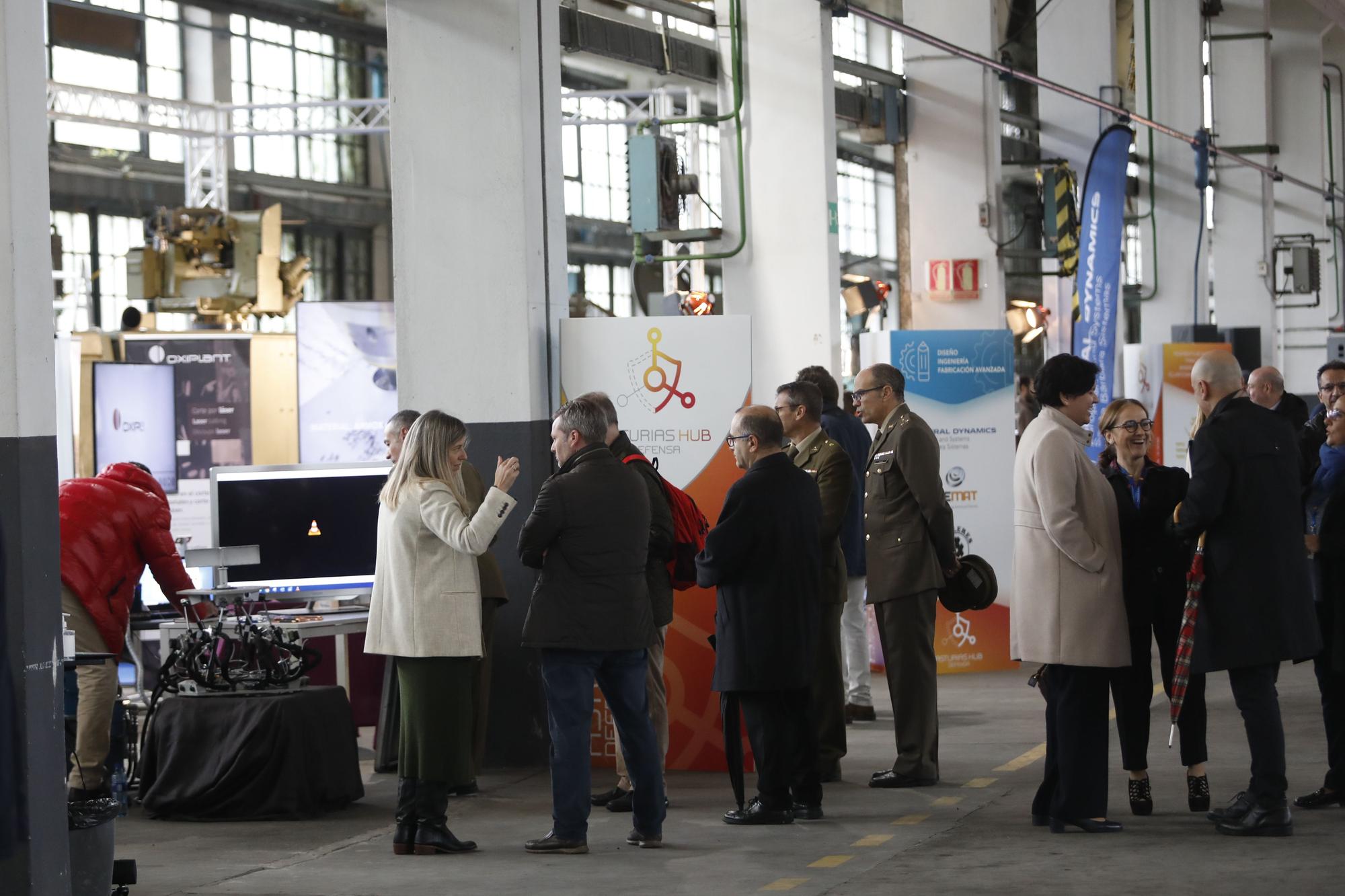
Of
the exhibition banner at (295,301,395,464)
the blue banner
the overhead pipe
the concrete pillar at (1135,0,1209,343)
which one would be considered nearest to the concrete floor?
the exhibition banner at (295,301,395,464)

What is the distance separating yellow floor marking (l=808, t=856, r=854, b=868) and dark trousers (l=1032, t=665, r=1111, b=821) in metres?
0.79

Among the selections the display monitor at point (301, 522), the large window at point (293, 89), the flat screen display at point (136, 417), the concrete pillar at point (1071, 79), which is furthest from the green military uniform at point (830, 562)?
the large window at point (293, 89)

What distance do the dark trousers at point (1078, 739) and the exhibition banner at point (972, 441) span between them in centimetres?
466

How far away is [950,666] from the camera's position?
10852 mm

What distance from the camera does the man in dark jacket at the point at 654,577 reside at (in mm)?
6418

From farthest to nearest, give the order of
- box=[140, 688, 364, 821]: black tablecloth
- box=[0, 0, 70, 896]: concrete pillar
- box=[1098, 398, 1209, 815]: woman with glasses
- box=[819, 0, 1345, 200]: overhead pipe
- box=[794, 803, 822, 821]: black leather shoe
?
box=[819, 0, 1345, 200]: overhead pipe < box=[140, 688, 364, 821]: black tablecloth < box=[794, 803, 822, 821]: black leather shoe < box=[1098, 398, 1209, 815]: woman with glasses < box=[0, 0, 70, 896]: concrete pillar

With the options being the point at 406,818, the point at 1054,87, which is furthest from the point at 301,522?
the point at 1054,87

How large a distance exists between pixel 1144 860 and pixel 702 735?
98.3 inches

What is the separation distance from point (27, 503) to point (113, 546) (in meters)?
2.45

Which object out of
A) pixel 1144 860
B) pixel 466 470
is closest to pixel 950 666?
pixel 466 470

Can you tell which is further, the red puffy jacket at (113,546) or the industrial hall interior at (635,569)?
the red puffy jacket at (113,546)

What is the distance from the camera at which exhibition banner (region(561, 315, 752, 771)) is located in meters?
7.62

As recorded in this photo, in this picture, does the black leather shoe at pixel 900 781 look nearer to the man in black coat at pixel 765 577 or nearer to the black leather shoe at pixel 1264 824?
the man in black coat at pixel 765 577

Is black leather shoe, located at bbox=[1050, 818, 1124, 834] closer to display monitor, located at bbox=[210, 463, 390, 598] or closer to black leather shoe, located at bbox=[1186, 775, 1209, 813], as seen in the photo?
black leather shoe, located at bbox=[1186, 775, 1209, 813]
